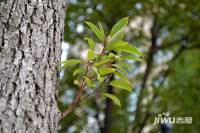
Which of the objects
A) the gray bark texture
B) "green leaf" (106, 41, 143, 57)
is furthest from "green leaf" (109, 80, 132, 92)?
the gray bark texture

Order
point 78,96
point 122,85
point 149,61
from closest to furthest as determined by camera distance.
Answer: point 78,96 → point 122,85 → point 149,61

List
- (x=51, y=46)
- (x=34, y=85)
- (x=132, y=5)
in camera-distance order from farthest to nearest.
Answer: (x=132, y=5) < (x=51, y=46) < (x=34, y=85)

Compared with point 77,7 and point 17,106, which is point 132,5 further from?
point 17,106

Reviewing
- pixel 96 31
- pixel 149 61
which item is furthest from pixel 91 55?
pixel 149 61

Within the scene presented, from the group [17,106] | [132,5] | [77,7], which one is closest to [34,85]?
[17,106]

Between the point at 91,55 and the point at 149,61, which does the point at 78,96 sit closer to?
the point at 91,55

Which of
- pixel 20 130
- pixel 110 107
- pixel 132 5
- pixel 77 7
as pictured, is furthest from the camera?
pixel 110 107

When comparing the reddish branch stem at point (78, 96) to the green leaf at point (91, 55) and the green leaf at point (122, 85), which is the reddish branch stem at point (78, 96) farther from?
the green leaf at point (122, 85)
